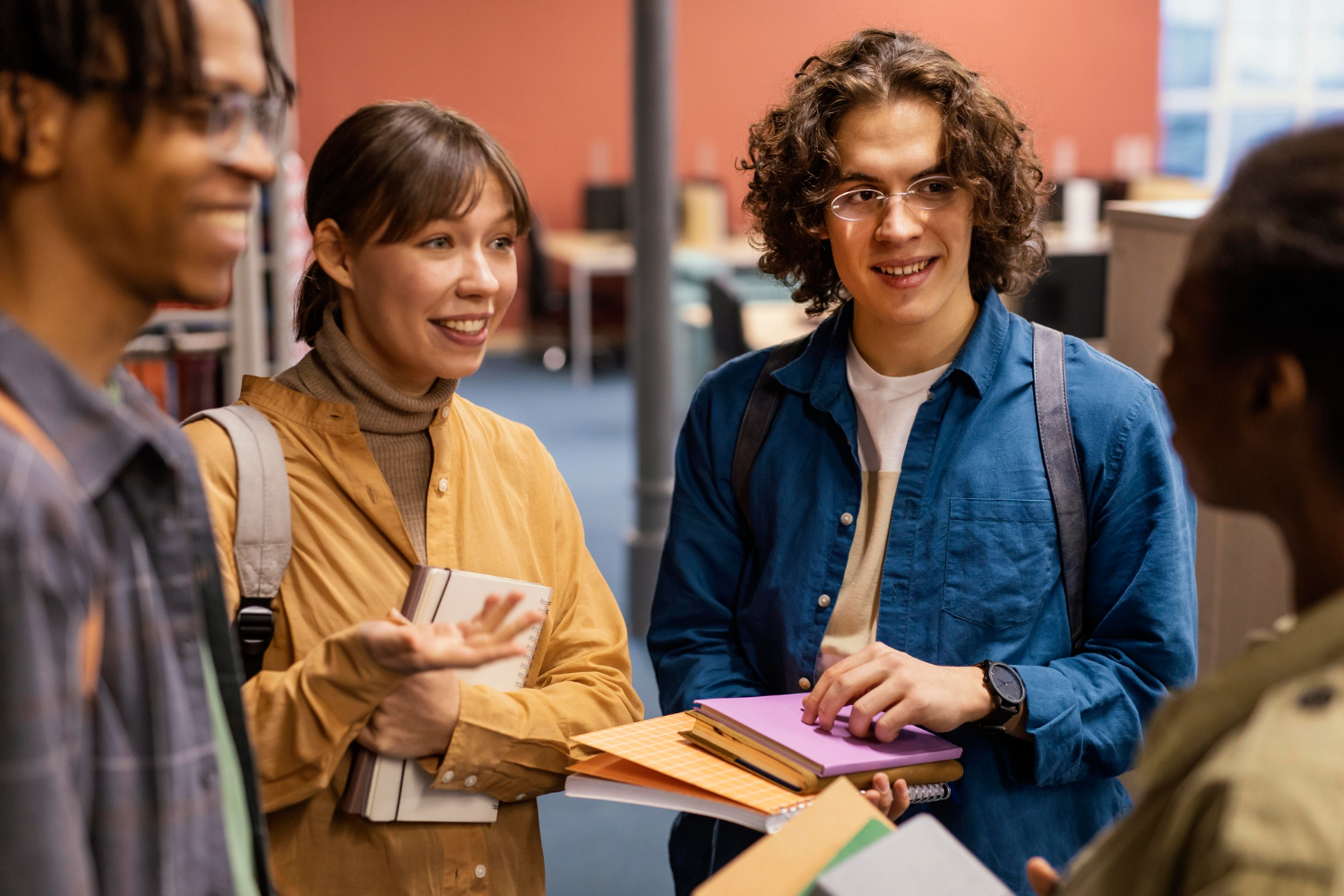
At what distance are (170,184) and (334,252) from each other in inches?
23.7

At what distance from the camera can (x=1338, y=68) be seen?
41.1ft

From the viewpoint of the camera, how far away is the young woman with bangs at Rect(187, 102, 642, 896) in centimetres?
142

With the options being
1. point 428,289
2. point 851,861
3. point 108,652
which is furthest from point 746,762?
point 108,652

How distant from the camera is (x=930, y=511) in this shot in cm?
166

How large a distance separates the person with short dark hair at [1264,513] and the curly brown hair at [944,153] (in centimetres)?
82

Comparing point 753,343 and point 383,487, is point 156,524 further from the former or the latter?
point 753,343

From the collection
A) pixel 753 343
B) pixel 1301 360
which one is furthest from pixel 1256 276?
pixel 753 343

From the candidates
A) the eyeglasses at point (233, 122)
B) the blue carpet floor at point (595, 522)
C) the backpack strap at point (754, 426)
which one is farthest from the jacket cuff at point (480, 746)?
the blue carpet floor at point (595, 522)

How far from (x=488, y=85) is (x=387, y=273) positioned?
10.2 meters

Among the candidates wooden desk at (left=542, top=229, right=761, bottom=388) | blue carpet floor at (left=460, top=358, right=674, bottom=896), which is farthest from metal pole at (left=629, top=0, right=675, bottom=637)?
wooden desk at (left=542, top=229, right=761, bottom=388)

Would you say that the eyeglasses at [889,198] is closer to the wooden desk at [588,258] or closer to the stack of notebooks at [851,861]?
the stack of notebooks at [851,861]

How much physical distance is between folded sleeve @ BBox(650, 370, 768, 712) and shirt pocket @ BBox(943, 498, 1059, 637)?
0.32 m

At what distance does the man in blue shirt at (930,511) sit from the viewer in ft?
5.22

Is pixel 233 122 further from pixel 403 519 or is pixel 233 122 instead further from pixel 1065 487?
pixel 1065 487
